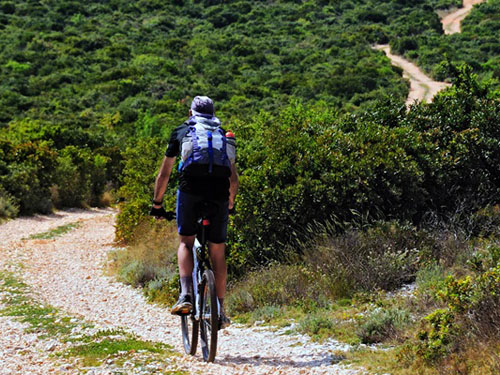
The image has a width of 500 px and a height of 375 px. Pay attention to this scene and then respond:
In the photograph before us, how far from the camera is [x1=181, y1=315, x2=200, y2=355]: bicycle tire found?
5344 millimetres

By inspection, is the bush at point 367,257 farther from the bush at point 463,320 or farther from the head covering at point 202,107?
the head covering at point 202,107

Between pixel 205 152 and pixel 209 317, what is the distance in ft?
4.51

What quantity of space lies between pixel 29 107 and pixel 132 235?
33877mm

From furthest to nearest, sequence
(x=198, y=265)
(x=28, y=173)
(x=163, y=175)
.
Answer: (x=28, y=173) < (x=198, y=265) < (x=163, y=175)

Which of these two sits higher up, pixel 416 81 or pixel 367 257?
pixel 367 257

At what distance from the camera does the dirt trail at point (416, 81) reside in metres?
39.6

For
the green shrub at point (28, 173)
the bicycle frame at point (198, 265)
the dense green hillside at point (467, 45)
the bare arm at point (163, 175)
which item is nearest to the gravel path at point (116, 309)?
the bicycle frame at point (198, 265)

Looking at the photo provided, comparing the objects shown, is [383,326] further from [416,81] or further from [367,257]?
[416,81]

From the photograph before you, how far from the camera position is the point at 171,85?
158ft

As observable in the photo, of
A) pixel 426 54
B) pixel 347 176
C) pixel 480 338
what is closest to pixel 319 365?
pixel 480 338

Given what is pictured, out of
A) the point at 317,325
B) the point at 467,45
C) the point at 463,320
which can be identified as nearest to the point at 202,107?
the point at 317,325

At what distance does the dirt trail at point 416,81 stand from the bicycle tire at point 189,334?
1241 inches

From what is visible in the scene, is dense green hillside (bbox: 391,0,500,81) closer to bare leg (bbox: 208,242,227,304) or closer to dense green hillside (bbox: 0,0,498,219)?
dense green hillside (bbox: 0,0,498,219)

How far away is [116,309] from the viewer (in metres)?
8.45
